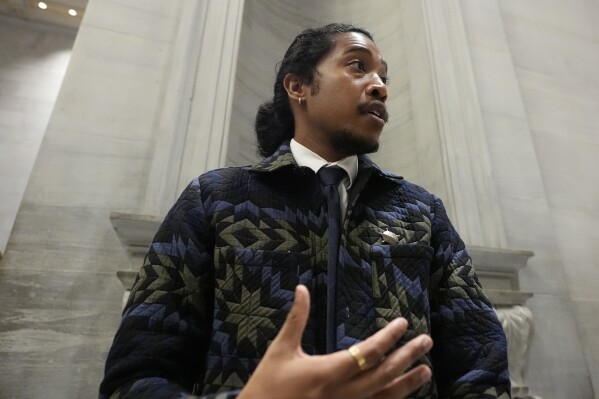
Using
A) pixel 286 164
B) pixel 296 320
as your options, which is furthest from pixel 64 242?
pixel 296 320

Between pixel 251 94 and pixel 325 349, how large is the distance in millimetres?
1698

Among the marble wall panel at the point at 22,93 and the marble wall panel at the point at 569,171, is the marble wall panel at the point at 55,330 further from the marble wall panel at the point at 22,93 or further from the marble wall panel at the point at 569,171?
the marble wall panel at the point at 22,93

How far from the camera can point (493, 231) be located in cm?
164

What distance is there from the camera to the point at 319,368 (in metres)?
0.39

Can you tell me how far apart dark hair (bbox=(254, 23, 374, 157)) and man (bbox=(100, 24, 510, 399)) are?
0.16 m

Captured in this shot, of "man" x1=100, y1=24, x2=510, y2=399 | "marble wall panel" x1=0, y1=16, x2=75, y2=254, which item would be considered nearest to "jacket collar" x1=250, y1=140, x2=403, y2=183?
"man" x1=100, y1=24, x2=510, y2=399

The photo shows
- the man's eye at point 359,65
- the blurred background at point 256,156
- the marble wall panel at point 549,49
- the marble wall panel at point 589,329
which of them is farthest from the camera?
the marble wall panel at point 549,49

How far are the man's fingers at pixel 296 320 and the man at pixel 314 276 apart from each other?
0.33ft

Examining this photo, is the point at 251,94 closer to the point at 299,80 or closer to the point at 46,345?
the point at 299,80

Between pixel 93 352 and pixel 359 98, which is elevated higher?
pixel 359 98

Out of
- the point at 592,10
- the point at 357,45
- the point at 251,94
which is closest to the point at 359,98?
the point at 357,45

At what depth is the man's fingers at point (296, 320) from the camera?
41 centimetres

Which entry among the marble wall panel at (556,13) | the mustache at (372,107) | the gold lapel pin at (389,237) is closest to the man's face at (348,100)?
the mustache at (372,107)

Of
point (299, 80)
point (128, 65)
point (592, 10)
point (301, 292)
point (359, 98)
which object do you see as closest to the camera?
point (301, 292)
